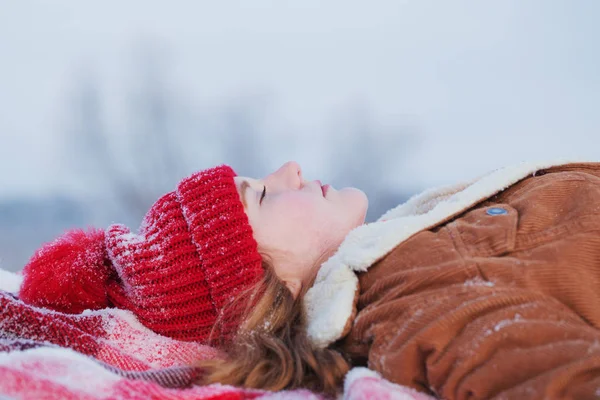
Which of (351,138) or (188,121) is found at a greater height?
(188,121)

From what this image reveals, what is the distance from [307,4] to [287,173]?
1135mm

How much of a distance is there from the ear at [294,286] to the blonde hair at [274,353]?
22 millimetres

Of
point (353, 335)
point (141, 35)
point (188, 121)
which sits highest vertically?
point (141, 35)

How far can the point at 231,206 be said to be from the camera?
94cm

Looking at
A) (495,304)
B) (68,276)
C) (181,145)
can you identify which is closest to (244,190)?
(68,276)

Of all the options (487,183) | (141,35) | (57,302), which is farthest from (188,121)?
(487,183)

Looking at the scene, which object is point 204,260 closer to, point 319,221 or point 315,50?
point 319,221

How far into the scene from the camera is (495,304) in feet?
2.24

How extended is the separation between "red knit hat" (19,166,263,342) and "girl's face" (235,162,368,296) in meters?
0.05

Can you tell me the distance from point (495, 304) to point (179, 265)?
511mm

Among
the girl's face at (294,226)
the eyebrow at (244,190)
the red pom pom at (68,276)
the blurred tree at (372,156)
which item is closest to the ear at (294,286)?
the girl's face at (294,226)

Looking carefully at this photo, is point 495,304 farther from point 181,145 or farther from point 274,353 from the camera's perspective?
point 181,145

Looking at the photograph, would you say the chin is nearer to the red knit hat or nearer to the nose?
the nose

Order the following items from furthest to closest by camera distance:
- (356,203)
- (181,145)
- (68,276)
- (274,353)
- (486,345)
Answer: (181,145), (356,203), (68,276), (274,353), (486,345)
